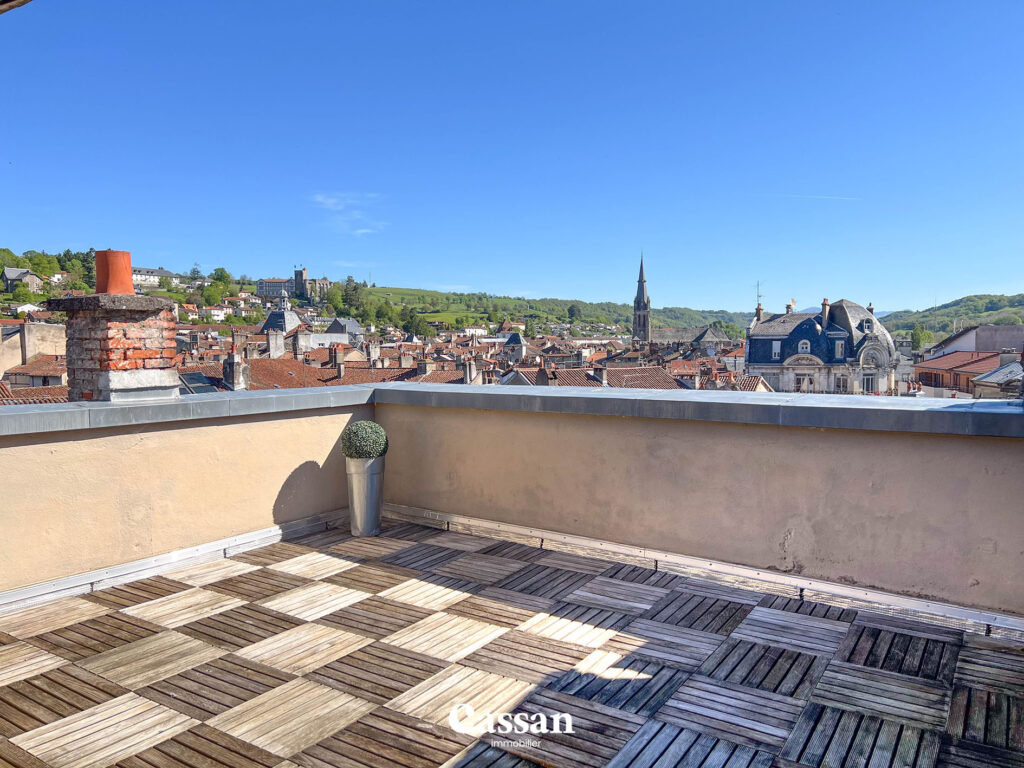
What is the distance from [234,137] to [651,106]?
63.6 metres

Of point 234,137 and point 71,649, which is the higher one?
point 234,137

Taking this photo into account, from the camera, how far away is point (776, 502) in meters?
3.52

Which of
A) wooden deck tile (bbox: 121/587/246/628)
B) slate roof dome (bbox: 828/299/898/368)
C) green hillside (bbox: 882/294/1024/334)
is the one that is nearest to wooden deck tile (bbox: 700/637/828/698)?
wooden deck tile (bbox: 121/587/246/628)

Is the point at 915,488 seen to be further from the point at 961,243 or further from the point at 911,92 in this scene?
the point at 961,243

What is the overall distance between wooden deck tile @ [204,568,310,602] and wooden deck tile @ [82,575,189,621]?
207mm

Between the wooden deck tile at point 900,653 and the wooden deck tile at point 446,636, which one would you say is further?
the wooden deck tile at point 446,636

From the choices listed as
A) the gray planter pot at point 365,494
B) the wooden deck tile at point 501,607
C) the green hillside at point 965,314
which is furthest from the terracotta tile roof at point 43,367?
the green hillside at point 965,314

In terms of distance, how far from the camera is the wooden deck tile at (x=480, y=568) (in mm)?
3844

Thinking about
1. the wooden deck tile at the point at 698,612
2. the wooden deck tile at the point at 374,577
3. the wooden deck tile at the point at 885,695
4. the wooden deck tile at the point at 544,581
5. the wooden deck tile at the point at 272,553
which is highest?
the wooden deck tile at the point at 885,695

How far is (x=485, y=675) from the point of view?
2.68 m

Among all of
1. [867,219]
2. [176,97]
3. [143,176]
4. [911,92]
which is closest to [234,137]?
[176,97]

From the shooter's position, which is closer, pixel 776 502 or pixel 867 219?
pixel 776 502

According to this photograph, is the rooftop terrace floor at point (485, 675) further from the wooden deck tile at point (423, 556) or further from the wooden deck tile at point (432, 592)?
the wooden deck tile at point (423, 556)

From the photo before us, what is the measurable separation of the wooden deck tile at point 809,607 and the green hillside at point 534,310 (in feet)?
412
